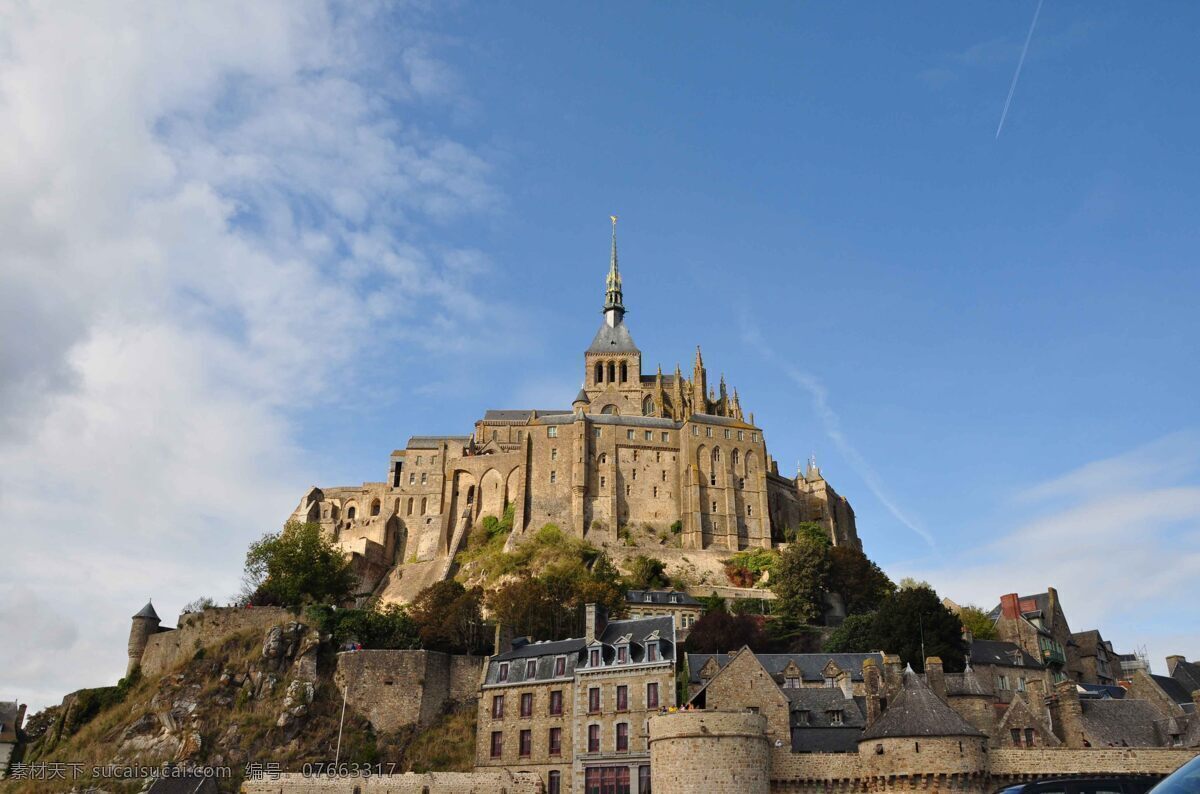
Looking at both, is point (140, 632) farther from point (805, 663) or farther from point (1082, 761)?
point (1082, 761)

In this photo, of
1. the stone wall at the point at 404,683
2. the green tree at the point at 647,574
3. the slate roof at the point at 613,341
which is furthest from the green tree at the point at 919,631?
the slate roof at the point at 613,341

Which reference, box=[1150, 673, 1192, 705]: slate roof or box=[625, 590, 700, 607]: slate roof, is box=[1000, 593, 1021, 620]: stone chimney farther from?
box=[625, 590, 700, 607]: slate roof

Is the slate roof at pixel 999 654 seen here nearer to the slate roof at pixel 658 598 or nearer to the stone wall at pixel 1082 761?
the stone wall at pixel 1082 761

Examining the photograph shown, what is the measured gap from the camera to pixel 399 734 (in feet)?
152

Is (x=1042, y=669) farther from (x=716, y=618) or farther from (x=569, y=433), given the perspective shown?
(x=569, y=433)

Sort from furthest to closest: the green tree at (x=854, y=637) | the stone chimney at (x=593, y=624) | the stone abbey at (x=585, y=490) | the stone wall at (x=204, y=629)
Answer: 1. the stone abbey at (x=585, y=490)
2. the stone wall at (x=204, y=629)
3. the green tree at (x=854, y=637)
4. the stone chimney at (x=593, y=624)

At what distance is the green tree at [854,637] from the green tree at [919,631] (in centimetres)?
73

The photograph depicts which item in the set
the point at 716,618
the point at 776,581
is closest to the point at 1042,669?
the point at 716,618

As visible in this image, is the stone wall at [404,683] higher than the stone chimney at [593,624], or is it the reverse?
the stone chimney at [593,624]

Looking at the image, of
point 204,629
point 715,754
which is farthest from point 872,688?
point 204,629

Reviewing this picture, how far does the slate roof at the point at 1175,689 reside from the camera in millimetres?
53469

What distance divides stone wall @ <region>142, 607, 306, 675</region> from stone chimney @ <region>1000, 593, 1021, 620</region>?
40.7 m

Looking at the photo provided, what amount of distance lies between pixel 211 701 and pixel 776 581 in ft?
124

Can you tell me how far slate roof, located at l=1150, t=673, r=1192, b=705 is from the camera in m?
53.5
